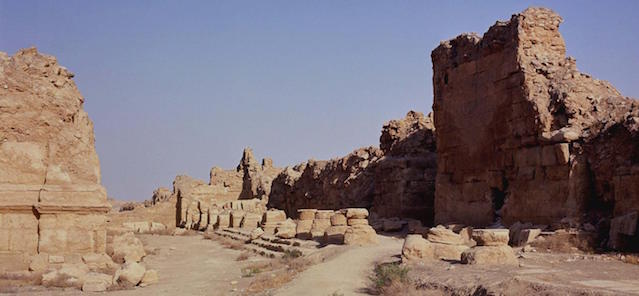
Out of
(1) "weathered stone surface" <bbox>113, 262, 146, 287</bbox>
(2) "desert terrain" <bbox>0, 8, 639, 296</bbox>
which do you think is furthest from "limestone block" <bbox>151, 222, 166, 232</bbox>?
(1) "weathered stone surface" <bbox>113, 262, 146, 287</bbox>

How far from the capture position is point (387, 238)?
16.6 meters

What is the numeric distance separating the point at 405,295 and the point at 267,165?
34897 mm

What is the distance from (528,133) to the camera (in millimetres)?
14438

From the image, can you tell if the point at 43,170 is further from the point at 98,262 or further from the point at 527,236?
the point at 527,236

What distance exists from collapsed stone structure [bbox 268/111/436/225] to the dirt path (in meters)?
7.41

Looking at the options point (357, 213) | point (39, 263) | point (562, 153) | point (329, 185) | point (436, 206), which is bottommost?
point (39, 263)

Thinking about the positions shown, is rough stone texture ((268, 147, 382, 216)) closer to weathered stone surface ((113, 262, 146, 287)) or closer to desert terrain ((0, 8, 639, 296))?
desert terrain ((0, 8, 639, 296))

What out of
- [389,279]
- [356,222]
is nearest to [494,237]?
[389,279]

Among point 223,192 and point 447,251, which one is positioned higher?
point 223,192

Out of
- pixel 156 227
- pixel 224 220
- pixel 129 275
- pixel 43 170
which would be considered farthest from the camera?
pixel 156 227

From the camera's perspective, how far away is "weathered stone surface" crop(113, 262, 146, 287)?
927 cm

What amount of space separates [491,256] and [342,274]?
8.40ft

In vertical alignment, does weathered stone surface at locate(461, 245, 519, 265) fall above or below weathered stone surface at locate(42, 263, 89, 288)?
above

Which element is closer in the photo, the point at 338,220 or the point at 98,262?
the point at 98,262
